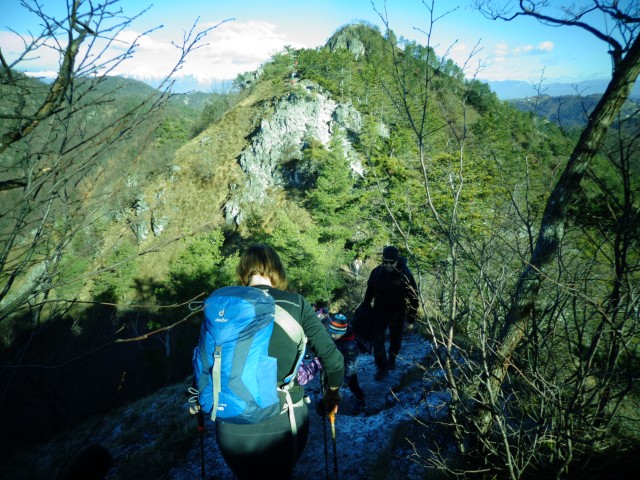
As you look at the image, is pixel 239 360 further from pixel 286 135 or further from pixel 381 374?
pixel 286 135

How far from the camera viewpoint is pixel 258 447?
59.4 inches

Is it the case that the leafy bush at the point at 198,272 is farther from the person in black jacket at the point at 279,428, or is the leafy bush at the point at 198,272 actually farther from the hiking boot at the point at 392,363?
the person in black jacket at the point at 279,428

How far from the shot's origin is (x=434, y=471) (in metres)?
2.26

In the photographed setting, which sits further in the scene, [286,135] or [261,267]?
[286,135]

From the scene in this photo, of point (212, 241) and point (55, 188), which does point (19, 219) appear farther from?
point (212, 241)

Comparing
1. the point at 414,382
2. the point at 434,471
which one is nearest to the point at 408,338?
the point at 414,382

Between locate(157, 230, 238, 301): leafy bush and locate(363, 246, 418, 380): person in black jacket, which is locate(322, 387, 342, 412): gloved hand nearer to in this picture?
locate(363, 246, 418, 380): person in black jacket

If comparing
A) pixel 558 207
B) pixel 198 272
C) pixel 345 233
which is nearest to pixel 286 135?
pixel 345 233

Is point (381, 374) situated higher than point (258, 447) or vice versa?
point (258, 447)

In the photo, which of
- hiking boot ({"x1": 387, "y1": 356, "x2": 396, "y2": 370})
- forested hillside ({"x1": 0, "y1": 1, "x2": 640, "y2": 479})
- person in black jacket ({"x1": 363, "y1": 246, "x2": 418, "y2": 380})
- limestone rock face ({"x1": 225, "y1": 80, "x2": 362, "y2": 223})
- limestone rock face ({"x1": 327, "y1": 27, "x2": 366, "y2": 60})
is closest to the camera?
forested hillside ({"x1": 0, "y1": 1, "x2": 640, "y2": 479})

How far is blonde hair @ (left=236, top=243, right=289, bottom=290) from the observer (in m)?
1.80

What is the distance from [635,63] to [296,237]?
529 inches

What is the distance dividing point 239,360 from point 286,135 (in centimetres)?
3150

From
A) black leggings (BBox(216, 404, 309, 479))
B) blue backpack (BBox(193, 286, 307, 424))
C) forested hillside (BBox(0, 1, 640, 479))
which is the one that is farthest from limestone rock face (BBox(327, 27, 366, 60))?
black leggings (BBox(216, 404, 309, 479))
